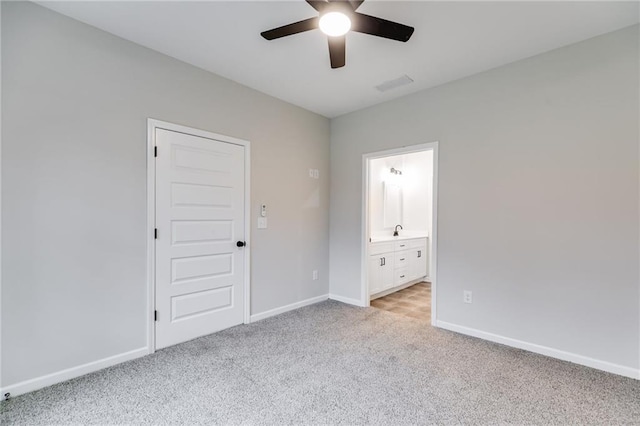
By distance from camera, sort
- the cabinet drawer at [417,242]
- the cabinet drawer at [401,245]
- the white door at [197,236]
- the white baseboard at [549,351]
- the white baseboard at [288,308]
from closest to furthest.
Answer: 1. the white baseboard at [549,351]
2. the white door at [197,236]
3. the white baseboard at [288,308]
4. the cabinet drawer at [401,245]
5. the cabinet drawer at [417,242]

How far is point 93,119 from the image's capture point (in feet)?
7.59

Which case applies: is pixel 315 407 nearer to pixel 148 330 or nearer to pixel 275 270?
pixel 148 330

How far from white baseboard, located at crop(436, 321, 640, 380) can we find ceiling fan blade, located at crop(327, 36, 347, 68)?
110 inches

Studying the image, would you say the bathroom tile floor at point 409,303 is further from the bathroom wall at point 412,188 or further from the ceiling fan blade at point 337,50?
the ceiling fan blade at point 337,50

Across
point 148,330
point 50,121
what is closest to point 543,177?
point 148,330

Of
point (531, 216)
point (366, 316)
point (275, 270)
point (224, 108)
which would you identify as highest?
point (224, 108)

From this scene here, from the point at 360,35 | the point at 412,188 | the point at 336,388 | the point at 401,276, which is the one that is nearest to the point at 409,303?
the point at 401,276

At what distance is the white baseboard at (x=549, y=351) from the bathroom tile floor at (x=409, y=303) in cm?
41

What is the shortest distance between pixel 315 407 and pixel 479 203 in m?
2.38

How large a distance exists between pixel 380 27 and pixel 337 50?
0.34 meters

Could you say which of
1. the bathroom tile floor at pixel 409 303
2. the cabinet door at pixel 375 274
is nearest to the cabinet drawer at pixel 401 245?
the cabinet door at pixel 375 274

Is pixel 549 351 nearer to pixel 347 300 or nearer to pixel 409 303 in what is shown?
pixel 409 303

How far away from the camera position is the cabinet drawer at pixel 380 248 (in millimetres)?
4191

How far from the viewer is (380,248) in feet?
14.4
